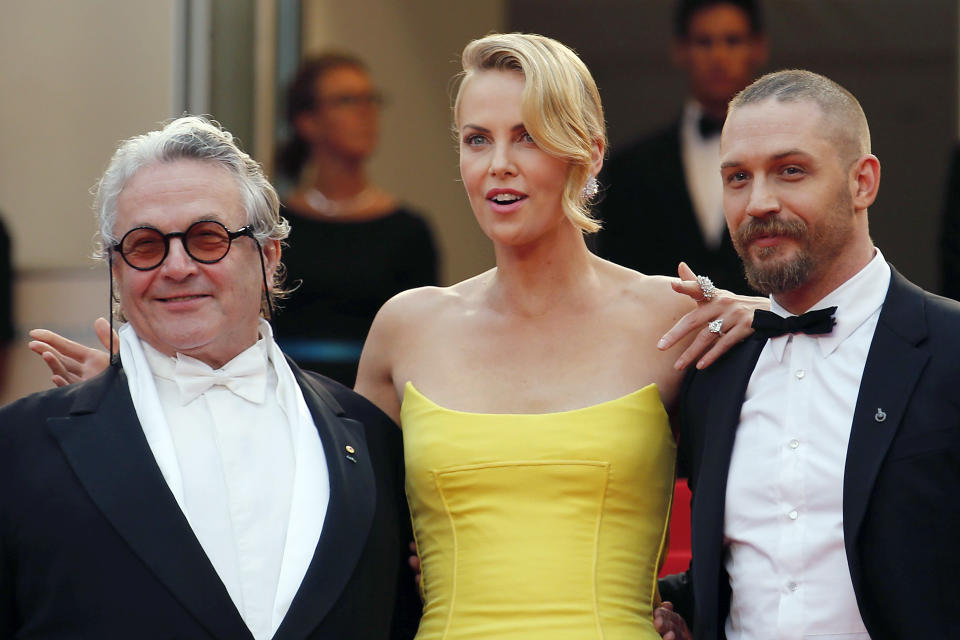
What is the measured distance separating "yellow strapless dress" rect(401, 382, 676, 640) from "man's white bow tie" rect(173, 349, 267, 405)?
39cm

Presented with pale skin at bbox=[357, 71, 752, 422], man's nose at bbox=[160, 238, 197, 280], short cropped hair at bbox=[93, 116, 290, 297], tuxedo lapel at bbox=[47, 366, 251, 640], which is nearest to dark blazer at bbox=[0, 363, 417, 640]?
tuxedo lapel at bbox=[47, 366, 251, 640]

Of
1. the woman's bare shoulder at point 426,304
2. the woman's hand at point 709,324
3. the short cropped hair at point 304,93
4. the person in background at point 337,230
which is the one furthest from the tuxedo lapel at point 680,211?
the woman's hand at point 709,324

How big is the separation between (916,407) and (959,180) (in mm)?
2304

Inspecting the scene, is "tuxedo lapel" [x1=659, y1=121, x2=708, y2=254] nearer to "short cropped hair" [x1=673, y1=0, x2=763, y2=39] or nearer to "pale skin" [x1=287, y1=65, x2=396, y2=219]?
"short cropped hair" [x1=673, y1=0, x2=763, y2=39]

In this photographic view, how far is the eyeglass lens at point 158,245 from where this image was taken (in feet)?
8.68

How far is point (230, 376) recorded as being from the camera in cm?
270

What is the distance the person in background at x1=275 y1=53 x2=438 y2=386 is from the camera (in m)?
4.94

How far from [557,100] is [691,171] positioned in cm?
220

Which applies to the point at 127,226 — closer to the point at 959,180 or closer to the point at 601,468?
the point at 601,468

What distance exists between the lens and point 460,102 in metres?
3.11

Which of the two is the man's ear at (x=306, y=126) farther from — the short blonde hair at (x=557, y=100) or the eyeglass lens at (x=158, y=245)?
the eyeglass lens at (x=158, y=245)

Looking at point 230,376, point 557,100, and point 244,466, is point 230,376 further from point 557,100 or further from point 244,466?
point 557,100

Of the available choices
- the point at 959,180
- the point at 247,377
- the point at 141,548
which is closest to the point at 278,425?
the point at 247,377

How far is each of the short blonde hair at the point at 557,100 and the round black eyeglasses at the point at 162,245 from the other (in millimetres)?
701
